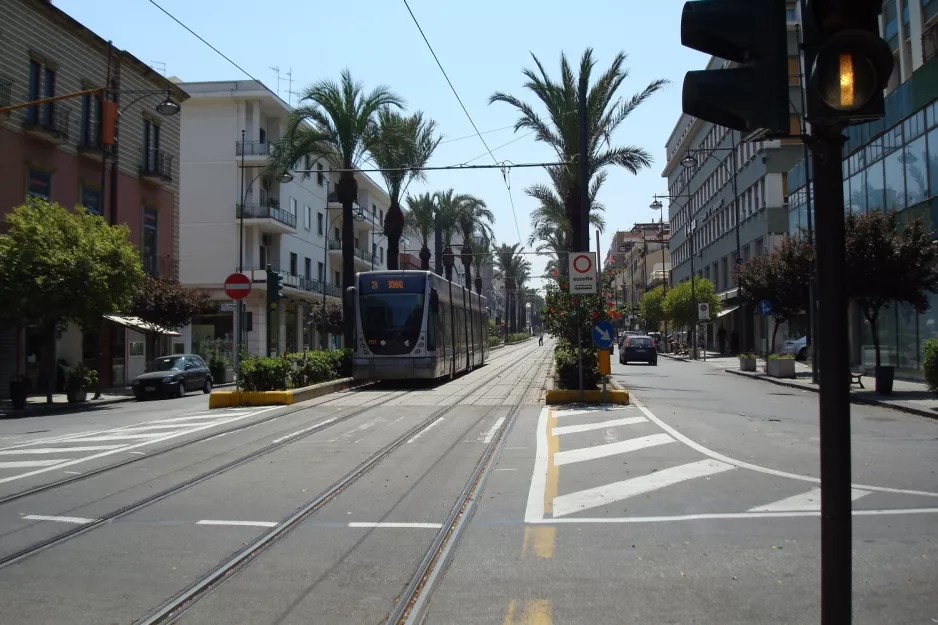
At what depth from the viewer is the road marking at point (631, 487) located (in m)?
8.55

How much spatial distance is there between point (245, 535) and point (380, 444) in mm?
5726

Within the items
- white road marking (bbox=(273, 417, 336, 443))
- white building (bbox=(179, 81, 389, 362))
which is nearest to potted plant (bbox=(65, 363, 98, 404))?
white road marking (bbox=(273, 417, 336, 443))

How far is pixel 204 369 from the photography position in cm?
3106

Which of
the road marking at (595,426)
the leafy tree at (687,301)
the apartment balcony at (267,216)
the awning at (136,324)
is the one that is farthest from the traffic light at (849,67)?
the leafy tree at (687,301)

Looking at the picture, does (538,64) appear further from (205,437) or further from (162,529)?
(162,529)

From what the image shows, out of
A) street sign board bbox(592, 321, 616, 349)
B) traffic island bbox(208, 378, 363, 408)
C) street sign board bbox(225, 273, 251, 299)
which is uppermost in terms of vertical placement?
street sign board bbox(225, 273, 251, 299)

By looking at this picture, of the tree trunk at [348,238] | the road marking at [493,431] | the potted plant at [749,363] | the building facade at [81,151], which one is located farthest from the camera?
the potted plant at [749,363]

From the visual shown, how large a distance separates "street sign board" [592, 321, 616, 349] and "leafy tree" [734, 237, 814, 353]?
1636 cm

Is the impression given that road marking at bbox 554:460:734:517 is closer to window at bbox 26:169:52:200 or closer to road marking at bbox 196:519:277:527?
road marking at bbox 196:519:277:527

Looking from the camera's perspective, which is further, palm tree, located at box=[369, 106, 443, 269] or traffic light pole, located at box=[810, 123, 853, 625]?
palm tree, located at box=[369, 106, 443, 269]

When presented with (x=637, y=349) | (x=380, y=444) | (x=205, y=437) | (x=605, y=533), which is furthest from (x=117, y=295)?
(x=637, y=349)

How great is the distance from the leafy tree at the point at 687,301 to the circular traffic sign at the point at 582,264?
35.3m

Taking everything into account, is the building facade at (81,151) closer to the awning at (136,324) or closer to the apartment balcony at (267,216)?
the awning at (136,324)

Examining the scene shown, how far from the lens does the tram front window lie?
2553cm
